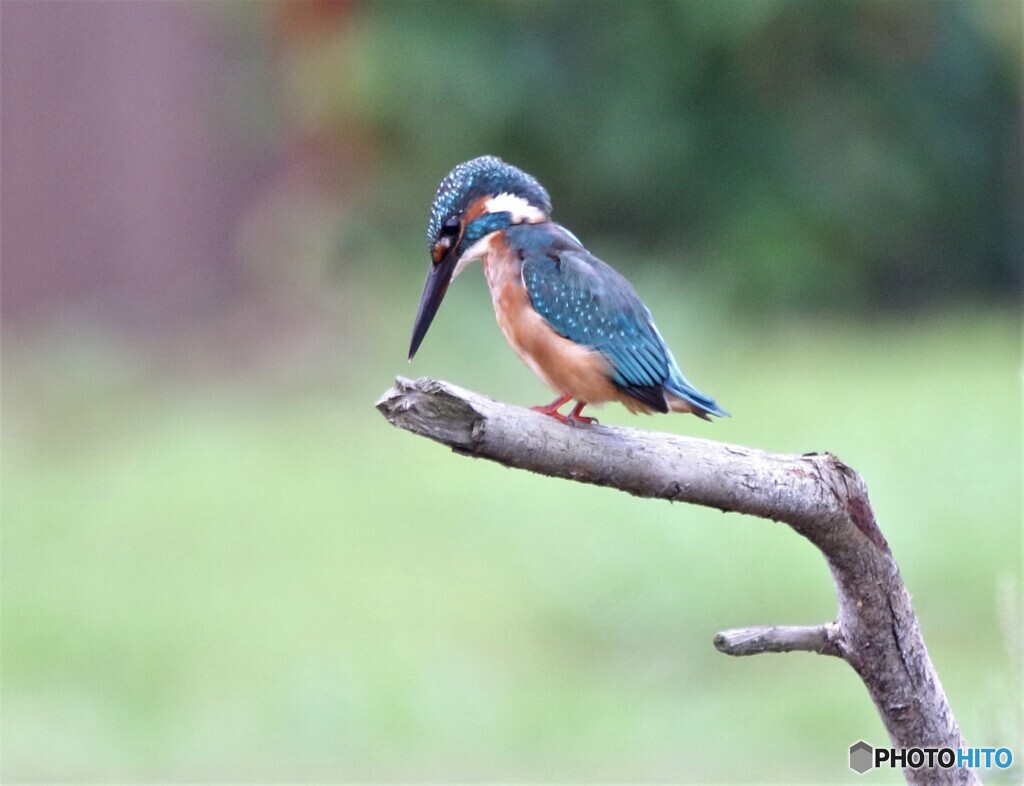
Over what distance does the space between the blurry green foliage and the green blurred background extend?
0.08ft

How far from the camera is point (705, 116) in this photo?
9.09 metres

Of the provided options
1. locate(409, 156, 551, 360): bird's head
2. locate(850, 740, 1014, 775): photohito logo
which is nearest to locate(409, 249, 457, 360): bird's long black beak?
locate(409, 156, 551, 360): bird's head

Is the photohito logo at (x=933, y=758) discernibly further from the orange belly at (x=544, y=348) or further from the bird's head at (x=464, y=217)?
the bird's head at (x=464, y=217)

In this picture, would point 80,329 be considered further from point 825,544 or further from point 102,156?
point 825,544

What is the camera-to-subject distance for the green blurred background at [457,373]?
4.48m

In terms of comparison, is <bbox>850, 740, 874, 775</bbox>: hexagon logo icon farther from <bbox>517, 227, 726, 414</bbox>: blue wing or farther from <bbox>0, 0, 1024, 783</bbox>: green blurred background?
<bbox>517, 227, 726, 414</bbox>: blue wing

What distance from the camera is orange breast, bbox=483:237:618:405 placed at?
2.47m

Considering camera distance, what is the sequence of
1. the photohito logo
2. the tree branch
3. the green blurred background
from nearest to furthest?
the tree branch → the photohito logo → the green blurred background

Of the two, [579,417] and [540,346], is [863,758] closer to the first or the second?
[579,417]

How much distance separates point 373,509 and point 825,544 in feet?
12.0

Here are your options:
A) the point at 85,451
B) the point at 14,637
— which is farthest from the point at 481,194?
the point at 85,451

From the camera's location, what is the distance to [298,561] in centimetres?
544

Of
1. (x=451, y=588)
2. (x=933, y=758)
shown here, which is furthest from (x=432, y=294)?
(x=451, y=588)

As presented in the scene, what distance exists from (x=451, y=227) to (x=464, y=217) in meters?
0.03
